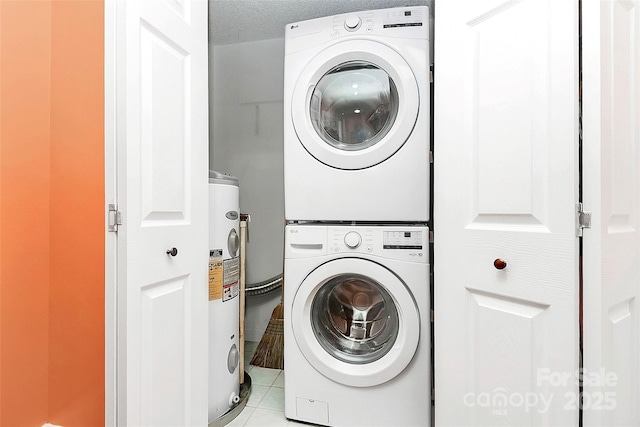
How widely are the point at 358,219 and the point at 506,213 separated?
0.58m

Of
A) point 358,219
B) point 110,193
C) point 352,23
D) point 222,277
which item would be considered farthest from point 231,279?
point 352,23

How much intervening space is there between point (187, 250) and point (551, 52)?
3.90ft

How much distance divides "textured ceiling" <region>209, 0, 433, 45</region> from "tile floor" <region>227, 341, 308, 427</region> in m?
2.13

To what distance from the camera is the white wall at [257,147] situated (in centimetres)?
224

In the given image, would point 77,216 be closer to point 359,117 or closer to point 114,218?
point 114,218

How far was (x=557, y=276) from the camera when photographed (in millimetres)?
815

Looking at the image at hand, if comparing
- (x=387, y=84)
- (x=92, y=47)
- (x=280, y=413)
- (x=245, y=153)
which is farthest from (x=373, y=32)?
(x=280, y=413)

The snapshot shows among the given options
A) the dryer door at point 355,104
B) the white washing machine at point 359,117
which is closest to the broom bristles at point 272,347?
the white washing machine at point 359,117

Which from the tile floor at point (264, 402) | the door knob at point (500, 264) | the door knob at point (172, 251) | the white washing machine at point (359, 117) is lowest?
the tile floor at point (264, 402)

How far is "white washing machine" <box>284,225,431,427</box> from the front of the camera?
1290 millimetres

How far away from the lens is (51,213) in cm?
105

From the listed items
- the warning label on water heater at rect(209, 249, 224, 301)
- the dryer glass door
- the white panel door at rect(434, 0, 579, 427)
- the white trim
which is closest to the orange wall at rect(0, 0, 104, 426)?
the white trim

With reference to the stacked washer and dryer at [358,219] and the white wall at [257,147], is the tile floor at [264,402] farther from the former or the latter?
the white wall at [257,147]

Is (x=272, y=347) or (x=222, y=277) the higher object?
(x=222, y=277)
